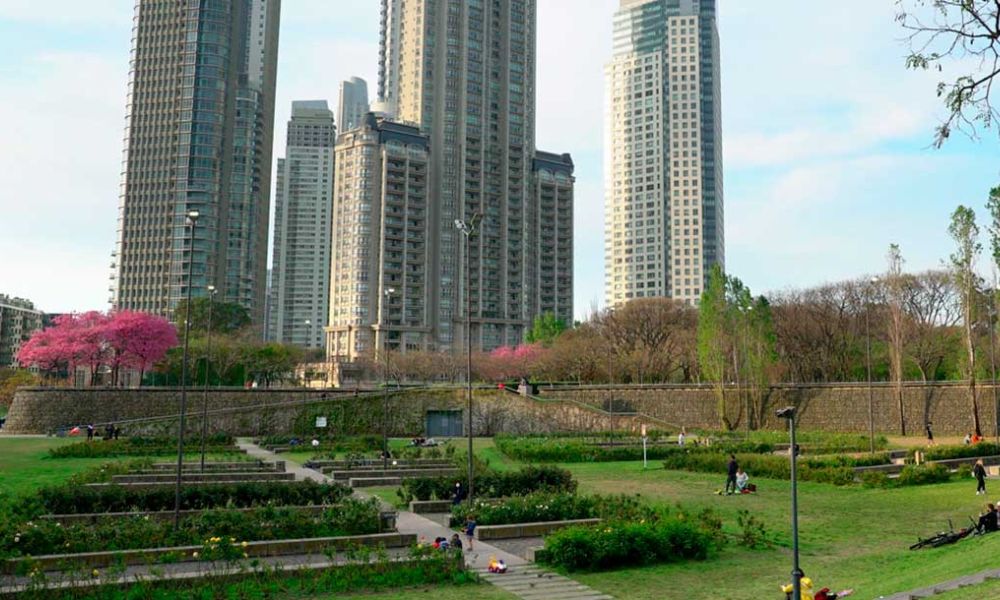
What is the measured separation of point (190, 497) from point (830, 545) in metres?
17.8

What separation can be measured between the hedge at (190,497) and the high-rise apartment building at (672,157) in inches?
6592

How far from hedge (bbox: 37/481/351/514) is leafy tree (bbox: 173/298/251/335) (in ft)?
257

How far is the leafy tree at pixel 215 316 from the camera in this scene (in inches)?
A: 3981

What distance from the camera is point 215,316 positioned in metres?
104

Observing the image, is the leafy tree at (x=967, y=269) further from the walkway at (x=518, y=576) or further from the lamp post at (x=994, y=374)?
the walkway at (x=518, y=576)

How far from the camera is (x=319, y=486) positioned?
2409cm

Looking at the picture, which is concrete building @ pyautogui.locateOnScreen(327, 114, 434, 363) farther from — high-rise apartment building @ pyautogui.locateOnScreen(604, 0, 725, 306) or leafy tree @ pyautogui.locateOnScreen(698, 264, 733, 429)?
leafy tree @ pyautogui.locateOnScreen(698, 264, 733, 429)

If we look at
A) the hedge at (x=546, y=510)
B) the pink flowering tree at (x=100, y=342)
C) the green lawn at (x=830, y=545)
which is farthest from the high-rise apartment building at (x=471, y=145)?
the hedge at (x=546, y=510)

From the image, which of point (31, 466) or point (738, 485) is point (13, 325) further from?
point (738, 485)

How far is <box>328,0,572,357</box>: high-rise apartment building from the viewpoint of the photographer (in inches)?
5664

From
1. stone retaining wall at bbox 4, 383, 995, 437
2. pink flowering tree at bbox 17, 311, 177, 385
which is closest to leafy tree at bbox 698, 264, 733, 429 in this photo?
stone retaining wall at bbox 4, 383, 995, 437

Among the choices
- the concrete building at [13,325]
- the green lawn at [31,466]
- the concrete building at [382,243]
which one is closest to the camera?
the green lawn at [31,466]

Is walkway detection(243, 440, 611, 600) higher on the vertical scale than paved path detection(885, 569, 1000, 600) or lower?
lower

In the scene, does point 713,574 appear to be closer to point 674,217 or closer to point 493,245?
point 493,245
